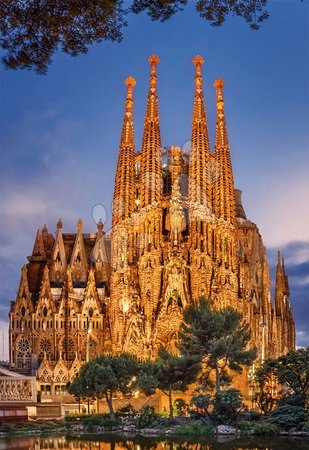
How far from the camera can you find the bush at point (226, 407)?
4484 cm

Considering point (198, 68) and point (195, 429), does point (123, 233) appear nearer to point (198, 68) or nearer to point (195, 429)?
point (198, 68)

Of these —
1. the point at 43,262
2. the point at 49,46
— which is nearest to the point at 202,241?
the point at 43,262

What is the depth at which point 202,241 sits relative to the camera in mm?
80750

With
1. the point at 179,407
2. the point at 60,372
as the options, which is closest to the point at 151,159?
the point at 60,372

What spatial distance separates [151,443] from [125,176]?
50.6 m

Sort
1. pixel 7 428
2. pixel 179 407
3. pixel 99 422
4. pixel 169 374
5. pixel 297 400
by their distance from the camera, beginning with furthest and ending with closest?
1. pixel 179 407
2. pixel 169 374
3. pixel 99 422
4. pixel 297 400
5. pixel 7 428

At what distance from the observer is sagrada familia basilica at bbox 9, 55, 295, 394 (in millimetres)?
78562

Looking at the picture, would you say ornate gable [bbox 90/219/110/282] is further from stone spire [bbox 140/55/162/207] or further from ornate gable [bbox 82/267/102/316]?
stone spire [bbox 140/55/162/207]

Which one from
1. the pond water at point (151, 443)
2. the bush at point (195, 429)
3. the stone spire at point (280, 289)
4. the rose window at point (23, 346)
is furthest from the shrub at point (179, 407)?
the stone spire at point (280, 289)

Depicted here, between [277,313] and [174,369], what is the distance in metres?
51.9

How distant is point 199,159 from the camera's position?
82.9 m

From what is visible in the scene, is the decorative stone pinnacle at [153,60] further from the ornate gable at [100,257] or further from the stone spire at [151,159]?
the ornate gable at [100,257]

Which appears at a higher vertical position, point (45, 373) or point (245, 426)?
point (45, 373)

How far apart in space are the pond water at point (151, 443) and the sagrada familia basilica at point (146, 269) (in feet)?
115
